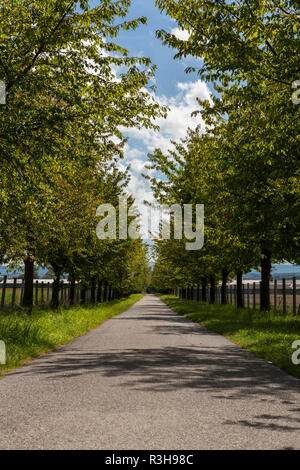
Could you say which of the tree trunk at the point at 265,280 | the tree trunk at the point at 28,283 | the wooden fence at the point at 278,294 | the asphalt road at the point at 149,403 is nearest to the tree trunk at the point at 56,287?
the tree trunk at the point at 28,283

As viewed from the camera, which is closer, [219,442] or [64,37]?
[219,442]

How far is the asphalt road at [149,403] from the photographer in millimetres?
4012

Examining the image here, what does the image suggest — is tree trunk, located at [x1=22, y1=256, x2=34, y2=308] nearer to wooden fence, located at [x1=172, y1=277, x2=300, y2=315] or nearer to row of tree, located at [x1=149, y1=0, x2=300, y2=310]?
row of tree, located at [x1=149, y1=0, x2=300, y2=310]

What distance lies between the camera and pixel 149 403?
17.6 ft

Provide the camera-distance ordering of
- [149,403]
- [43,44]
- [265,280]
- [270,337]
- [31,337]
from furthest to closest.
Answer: [265,280] → [270,337] → [31,337] → [43,44] → [149,403]

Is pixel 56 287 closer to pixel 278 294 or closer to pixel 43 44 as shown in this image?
pixel 43 44

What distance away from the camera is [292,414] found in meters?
4.94

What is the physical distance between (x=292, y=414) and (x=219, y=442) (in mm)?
1426

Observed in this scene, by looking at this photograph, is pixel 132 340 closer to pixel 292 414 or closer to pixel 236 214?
pixel 236 214

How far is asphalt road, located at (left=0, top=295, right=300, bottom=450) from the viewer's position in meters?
4.01

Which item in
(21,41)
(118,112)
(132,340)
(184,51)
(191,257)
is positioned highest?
(184,51)

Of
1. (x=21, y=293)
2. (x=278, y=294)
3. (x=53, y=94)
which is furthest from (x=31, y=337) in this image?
(x=278, y=294)

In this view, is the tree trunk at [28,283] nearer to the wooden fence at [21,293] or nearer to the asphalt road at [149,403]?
the wooden fence at [21,293]
